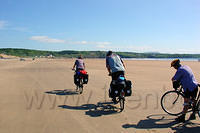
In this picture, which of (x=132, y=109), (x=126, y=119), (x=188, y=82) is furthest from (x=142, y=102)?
(x=188, y=82)

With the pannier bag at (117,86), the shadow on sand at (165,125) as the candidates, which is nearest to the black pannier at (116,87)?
the pannier bag at (117,86)

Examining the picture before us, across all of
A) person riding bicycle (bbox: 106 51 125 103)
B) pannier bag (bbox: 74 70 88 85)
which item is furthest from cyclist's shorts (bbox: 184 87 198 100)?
pannier bag (bbox: 74 70 88 85)

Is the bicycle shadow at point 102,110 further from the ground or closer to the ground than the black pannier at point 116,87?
closer to the ground

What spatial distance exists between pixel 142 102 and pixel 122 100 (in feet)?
5.17

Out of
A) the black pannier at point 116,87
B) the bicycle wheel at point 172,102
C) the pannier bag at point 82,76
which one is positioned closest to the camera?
the bicycle wheel at point 172,102

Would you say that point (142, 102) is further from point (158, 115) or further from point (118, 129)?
point (118, 129)

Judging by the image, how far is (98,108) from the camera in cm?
675

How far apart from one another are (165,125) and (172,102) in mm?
1215

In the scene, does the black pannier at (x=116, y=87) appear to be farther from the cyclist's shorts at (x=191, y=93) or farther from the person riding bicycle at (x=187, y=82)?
the cyclist's shorts at (x=191, y=93)

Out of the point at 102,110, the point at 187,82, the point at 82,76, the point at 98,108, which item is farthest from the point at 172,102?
the point at 82,76

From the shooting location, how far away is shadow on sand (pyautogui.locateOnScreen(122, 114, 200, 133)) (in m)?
4.82

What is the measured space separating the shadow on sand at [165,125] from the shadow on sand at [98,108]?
124 cm

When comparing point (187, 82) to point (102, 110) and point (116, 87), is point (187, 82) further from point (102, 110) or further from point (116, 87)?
point (102, 110)

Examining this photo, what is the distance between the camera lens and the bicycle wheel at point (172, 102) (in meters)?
5.88
